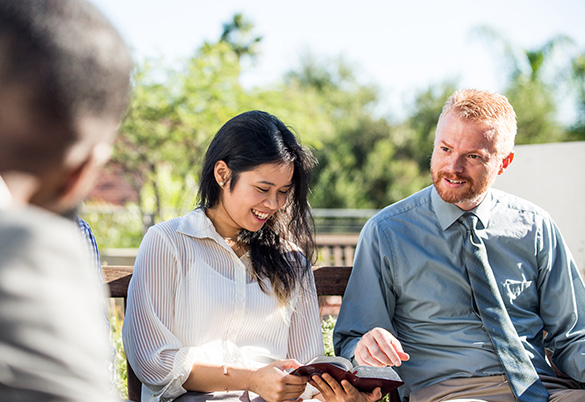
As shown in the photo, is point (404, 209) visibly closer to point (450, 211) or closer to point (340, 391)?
point (450, 211)

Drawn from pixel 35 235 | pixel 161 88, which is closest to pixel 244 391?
pixel 35 235

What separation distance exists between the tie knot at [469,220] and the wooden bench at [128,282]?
0.60 meters

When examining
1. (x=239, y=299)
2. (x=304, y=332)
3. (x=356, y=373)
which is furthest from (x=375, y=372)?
(x=239, y=299)

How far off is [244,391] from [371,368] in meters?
0.51

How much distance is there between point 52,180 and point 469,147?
2288 millimetres

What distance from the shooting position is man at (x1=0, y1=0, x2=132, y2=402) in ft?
2.08

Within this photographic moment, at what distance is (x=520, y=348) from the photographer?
255cm

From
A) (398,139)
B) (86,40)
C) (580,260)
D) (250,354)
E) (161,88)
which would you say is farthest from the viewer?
(398,139)

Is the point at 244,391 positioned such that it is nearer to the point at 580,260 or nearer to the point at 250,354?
the point at 250,354

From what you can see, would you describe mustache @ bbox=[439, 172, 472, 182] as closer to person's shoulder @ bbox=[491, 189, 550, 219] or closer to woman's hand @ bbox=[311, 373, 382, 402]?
person's shoulder @ bbox=[491, 189, 550, 219]

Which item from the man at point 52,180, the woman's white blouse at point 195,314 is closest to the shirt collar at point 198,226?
the woman's white blouse at point 195,314

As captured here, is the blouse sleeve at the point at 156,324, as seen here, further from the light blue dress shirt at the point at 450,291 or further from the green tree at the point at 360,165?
the green tree at the point at 360,165

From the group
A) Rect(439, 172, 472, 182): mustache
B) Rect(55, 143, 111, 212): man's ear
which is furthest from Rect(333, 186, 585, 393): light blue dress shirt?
Rect(55, 143, 111, 212): man's ear

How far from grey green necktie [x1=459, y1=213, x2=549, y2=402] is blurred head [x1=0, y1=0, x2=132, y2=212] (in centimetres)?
215
